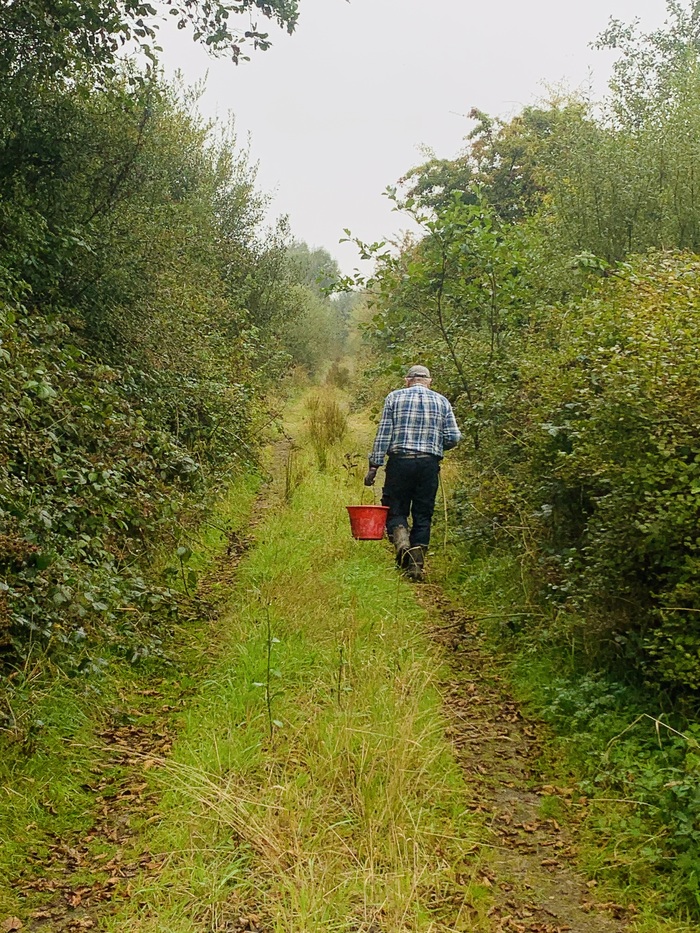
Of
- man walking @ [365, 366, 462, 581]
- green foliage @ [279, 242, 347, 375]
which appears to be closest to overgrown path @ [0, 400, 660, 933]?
man walking @ [365, 366, 462, 581]

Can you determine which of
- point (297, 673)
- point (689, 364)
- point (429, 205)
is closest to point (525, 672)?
point (297, 673)

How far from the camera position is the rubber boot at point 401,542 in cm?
659

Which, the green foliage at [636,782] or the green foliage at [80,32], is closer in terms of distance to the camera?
the green foliage at [636,782]

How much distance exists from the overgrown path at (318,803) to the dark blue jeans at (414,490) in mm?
1845

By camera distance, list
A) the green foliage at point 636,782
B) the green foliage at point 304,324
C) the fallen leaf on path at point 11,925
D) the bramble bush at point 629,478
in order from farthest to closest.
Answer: the green foliage at point 304,324, the bramble bush at point 629,478, the green foliage at point 636,782, the fallen leaf on path at point 11,925

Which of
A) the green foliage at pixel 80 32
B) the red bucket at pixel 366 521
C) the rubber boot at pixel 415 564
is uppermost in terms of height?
the green foliage at pixel 80 32

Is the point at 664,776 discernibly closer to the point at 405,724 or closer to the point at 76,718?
the point at 405,724

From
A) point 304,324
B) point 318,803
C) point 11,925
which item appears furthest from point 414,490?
point 304,324

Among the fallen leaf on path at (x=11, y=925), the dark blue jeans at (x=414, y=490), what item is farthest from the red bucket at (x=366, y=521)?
the fallen leaf on path at (x=11, y=925)

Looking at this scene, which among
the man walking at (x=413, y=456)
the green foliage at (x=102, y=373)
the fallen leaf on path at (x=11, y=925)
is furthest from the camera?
the man walking at (x=413, y=456)

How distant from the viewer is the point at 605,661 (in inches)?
169

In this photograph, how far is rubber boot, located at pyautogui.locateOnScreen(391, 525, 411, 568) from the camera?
6586 mm

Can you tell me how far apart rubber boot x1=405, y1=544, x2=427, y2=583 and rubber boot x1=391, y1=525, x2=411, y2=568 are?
2.0 inches

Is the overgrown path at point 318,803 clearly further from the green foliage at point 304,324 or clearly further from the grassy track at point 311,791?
the green foliage at point 304,324
